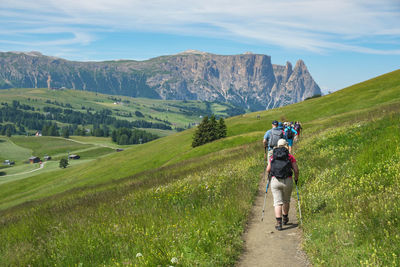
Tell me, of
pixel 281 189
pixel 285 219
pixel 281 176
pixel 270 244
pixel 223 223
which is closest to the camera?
pixel 270 244

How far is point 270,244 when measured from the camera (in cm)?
859

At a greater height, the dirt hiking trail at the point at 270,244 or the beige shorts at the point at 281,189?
the beige shorts at the point at 281,189

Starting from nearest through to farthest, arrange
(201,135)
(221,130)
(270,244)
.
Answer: (270,244), (201,135), (221,130)

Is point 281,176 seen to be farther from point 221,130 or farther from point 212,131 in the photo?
point 221,130

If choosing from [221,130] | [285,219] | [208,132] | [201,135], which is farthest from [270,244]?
[221,130]

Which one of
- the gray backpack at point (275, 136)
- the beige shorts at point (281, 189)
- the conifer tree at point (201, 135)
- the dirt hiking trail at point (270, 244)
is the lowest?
the conifer tree at point (201, 135)

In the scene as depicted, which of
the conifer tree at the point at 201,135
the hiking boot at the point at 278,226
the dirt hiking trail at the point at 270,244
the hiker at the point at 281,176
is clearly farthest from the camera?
the conifer tree at the point at 201,135

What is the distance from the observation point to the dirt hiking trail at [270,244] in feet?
24.3

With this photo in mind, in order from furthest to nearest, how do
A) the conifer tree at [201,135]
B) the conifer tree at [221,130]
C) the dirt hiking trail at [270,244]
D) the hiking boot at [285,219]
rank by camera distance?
the conifer tree at [221,130], the conifer tree at [201,135], the hiking boot at [285,219], the dirt hiking trail at [270,244]

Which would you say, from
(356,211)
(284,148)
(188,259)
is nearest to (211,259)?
(188,259)

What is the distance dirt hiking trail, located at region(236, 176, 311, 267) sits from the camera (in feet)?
24.3

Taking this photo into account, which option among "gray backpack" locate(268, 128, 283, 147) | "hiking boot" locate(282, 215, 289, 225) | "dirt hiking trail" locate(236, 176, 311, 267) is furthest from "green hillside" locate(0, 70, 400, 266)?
"gray backpack" locate(268, 128, 283, 147)

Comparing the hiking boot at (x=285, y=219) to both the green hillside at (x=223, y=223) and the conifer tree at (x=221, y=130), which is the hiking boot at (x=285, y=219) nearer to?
the green hillside at (x=223, y=223)

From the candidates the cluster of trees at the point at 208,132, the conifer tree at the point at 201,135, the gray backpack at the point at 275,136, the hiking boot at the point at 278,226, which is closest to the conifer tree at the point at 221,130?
the cluster of trees at the point at 208,132
